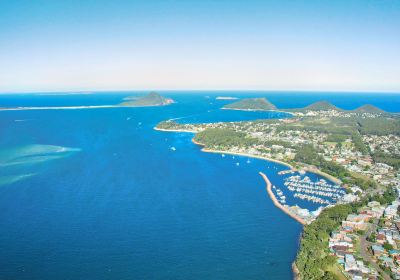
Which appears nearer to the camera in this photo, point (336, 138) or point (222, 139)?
point (222, 139)

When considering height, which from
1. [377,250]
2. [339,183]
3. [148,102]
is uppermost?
[148,102]

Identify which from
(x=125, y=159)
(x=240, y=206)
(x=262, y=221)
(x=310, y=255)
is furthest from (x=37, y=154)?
(x=310, y=255)

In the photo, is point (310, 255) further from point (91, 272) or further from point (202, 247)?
point (91, 272)

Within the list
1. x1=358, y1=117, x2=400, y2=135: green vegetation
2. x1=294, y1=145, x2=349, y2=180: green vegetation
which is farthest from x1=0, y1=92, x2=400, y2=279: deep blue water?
x1=358, y1=117, x2=400, y2=135: green vegetation

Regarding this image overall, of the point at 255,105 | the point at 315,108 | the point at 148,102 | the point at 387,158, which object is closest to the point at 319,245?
the point at 387,158

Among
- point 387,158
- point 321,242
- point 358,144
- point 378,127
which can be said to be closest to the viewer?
point 321,242

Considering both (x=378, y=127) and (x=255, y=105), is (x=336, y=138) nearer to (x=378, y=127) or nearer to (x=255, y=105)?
(x=378, y=127)
